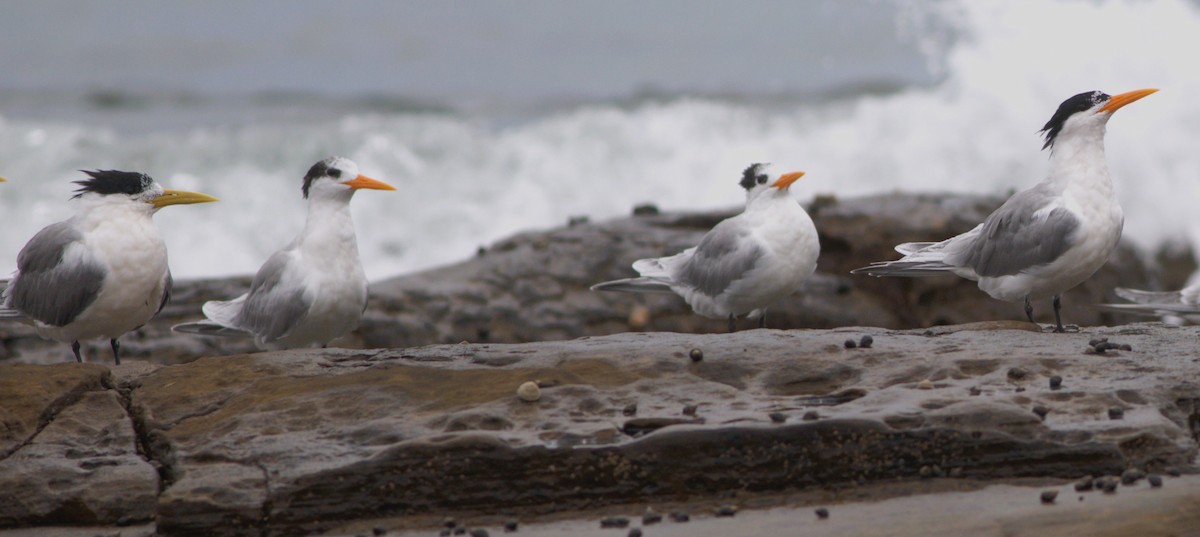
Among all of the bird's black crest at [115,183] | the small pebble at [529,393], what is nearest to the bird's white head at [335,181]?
the bird's black crest at [115,183]

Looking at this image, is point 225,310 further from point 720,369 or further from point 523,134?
point 523,134

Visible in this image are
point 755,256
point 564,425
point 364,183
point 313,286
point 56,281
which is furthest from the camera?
point 755,256

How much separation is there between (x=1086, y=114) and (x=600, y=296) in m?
4.06

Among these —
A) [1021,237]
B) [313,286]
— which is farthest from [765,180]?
[313,286]

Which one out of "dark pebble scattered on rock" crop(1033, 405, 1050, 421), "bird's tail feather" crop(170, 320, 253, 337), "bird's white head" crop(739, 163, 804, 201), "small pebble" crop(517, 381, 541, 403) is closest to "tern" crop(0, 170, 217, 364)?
"bird's tail feather" crop(170, 320, 253, 337)

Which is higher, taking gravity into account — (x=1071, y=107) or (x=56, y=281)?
(x=1071, y=107)

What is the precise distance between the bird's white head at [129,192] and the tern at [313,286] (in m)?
0.55

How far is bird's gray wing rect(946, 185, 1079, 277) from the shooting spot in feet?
21.0

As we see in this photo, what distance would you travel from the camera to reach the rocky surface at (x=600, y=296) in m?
9.41

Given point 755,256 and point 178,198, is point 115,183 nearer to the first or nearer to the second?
point 178,198

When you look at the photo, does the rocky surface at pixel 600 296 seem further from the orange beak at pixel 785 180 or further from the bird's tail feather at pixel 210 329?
the orange beak at pixel 785 180

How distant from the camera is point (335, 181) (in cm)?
727

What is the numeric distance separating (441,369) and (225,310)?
2186 millimetres

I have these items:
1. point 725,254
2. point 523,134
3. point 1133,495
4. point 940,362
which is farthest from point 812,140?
point 1133,495
